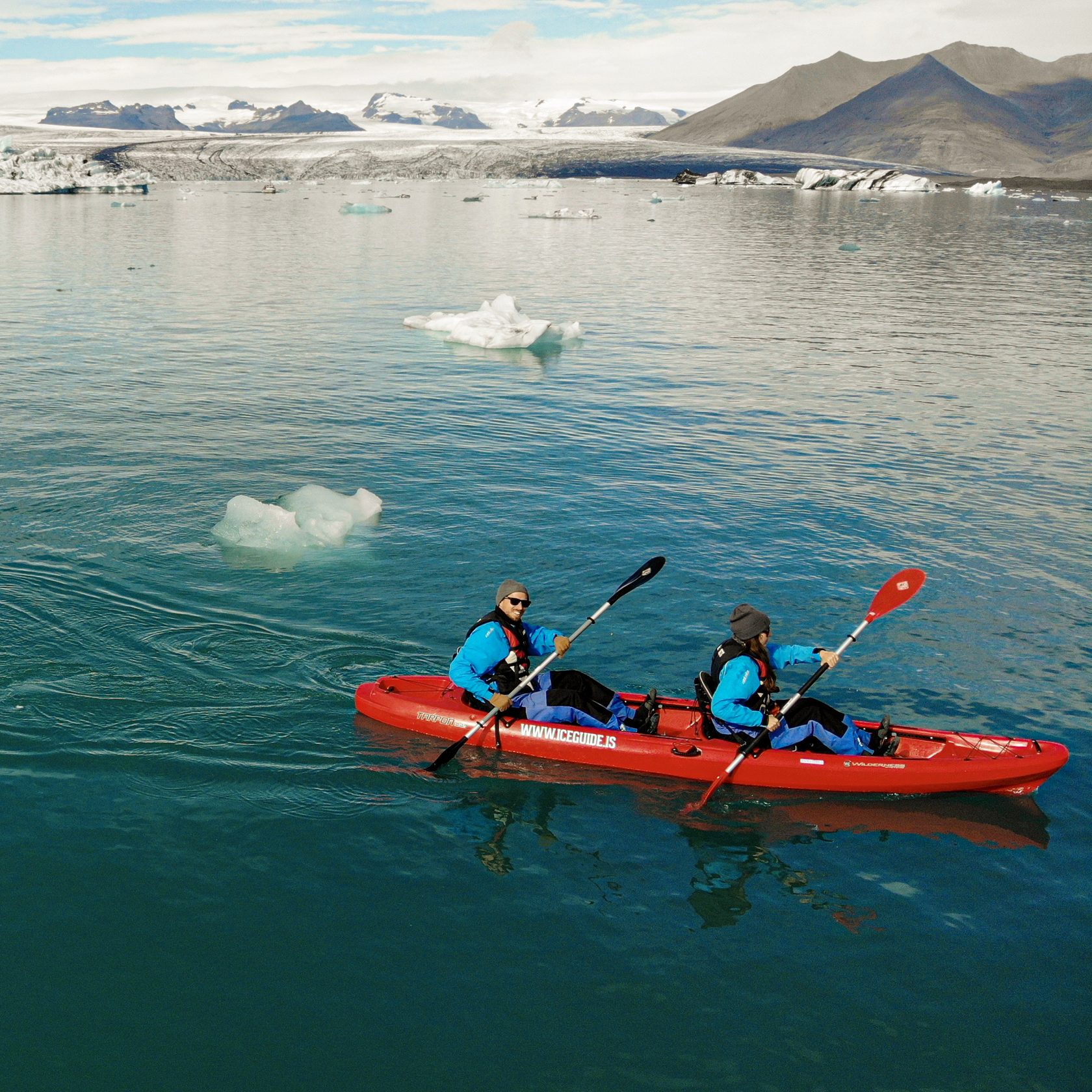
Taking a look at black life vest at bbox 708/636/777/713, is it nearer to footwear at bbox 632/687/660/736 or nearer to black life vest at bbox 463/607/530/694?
footwear at bbox 632/687/660/736

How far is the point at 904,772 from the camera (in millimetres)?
8711

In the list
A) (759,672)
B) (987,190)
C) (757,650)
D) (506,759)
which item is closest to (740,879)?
(759,672)

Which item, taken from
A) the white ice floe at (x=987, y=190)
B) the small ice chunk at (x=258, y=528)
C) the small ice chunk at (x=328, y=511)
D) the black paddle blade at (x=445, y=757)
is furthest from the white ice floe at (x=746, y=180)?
the black paddle blade at (x=445, y=757)

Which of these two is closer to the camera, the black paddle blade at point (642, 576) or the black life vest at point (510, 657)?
the black life vest at point (510, 657)

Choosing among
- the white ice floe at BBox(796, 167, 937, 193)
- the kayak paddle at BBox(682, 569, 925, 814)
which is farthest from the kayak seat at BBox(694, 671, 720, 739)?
the white ice floe at BBox(796, 167, 937, 193)

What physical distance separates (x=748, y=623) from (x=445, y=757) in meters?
2.81

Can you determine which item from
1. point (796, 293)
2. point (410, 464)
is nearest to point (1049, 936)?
point (410, 464)

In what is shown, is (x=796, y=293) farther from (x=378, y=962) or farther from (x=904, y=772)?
(x=378, y=962)

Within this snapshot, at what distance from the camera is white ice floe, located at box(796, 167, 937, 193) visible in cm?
12406

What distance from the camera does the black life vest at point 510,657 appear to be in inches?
366

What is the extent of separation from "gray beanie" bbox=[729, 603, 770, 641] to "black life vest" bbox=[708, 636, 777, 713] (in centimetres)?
15

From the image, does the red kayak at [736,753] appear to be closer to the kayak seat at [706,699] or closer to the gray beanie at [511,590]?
the kayak seat at [706,699]

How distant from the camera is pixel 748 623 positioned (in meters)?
8.60

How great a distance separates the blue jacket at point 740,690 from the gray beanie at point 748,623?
241mm
